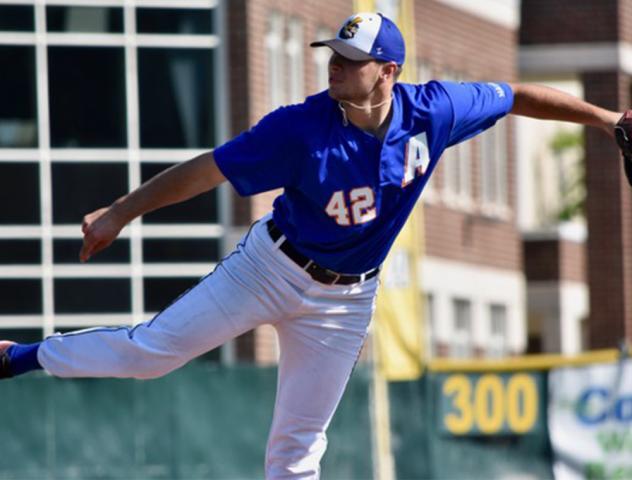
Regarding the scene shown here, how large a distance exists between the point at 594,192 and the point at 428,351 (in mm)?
4598

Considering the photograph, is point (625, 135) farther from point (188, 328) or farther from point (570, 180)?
point (570, 180)

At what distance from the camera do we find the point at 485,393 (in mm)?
18609

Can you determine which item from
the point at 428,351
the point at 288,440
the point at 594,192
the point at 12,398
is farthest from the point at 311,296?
the point at 594,192

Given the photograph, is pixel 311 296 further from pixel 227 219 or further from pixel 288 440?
pixel 227 219

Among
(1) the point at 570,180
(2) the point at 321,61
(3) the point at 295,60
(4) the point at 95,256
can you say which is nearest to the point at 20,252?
(4) the point at 95,256

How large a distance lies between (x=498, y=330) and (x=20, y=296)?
11.2m

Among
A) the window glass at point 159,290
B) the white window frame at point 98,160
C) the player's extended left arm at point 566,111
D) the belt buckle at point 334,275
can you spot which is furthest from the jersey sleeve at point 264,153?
the window glass at point 159,290

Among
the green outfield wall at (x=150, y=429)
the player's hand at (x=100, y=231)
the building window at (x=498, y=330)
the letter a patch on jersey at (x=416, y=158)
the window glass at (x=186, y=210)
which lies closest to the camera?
the player's hand at (x=100, y=231)

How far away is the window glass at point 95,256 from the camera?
2472cm

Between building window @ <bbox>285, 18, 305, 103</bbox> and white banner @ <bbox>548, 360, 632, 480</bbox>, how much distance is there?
9.74m

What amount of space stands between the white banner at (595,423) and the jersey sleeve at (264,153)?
355 inches

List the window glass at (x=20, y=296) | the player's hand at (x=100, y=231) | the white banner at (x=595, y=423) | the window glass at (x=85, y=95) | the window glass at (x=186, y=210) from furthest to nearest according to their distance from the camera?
the window glass at (x=186, y=210)
the window glass at (x=85, y=95)
the window glass at (x=20, y=296)
the white banner at (x=595, y=423)
the player's hand at (x=100, y=231)

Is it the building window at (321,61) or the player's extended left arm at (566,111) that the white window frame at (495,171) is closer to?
the building window at (321,61)

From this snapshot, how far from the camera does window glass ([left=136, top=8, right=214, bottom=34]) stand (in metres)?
25.2
